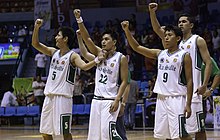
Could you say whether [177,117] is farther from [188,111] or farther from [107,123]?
[107,123]

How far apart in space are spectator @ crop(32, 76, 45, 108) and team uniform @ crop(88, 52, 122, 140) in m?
14.3

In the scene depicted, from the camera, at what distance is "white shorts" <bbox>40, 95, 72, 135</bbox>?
8273 millimetres

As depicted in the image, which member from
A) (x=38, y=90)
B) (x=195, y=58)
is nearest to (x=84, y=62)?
(x=195, y=58)

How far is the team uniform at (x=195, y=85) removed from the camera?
762 cm

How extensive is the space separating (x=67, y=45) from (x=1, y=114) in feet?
46.8

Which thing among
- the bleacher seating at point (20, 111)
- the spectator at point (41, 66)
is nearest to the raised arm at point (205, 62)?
the bleacher seating at point (20, 111)

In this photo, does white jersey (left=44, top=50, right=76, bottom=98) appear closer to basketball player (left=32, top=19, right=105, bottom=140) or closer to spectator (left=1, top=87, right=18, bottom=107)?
basketball player (left=32, top=19, right=105, bottom=140)

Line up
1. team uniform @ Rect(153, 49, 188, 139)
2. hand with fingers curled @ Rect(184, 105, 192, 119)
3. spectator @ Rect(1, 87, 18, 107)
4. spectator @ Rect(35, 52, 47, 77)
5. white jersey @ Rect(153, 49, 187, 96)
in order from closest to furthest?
hand with fingers curled @ Rect(184, 105, 192, 119), team uniform @ Rect(153, 49, 188, 139), white jersey @ Rect(153, 49, 187, 96), spectator @ Rect(1, 87, 18, 107), spectator @ Rect(35, 52, 47, 77)

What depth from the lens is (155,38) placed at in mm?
23438

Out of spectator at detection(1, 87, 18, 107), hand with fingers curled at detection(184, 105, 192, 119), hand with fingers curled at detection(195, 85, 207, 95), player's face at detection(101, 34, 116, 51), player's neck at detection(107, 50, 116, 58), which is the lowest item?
spectator at detection(1, 87, 18, 107)

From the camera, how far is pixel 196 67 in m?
7.91

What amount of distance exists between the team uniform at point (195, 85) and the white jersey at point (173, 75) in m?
0.38

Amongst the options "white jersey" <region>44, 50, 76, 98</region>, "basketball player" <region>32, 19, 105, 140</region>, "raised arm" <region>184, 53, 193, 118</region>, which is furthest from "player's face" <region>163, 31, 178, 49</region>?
"white jersey" <region>44, 50, 76, 98</region>

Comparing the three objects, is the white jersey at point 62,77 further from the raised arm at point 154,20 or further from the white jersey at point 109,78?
the raised arm at point 154,20
